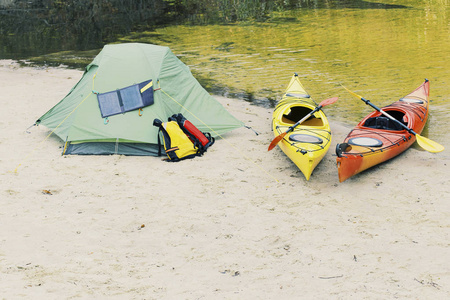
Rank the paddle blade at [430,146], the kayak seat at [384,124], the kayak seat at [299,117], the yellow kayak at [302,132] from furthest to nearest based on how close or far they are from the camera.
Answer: the kayak seat at [299,117] < the kayak seat at [384,124] < the paddle blade at [430,146] < the yellow kayak at [302,132]

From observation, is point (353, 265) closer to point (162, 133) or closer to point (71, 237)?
point (71, 237)

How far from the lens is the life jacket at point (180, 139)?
7172 mm

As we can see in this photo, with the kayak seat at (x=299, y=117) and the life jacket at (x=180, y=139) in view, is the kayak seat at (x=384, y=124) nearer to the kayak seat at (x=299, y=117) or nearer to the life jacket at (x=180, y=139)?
the kayak seat at (x=299, y=117)

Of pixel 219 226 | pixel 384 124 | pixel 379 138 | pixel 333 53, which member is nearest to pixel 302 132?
pixel 379 138

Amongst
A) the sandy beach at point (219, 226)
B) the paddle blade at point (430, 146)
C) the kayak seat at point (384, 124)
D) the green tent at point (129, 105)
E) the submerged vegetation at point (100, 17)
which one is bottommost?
the sandy beach at point (219, 226)

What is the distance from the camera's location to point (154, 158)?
287 inches

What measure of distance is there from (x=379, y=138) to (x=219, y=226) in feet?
11.3

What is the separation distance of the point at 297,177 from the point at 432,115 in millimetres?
4348

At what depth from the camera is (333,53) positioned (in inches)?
555

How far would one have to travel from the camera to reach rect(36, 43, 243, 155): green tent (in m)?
7.38

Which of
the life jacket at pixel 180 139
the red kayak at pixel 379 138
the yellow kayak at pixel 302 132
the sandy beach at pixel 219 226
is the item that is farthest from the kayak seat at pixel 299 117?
the life jacket at pixel 180 139

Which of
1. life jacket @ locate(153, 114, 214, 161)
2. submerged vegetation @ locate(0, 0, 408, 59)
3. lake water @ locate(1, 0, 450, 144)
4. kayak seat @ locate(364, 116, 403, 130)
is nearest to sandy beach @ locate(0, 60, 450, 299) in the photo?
life jacket @ locate(153, 114, 214, 161)

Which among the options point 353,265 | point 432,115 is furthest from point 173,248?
point 432,115

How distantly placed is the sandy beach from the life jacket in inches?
7.0
